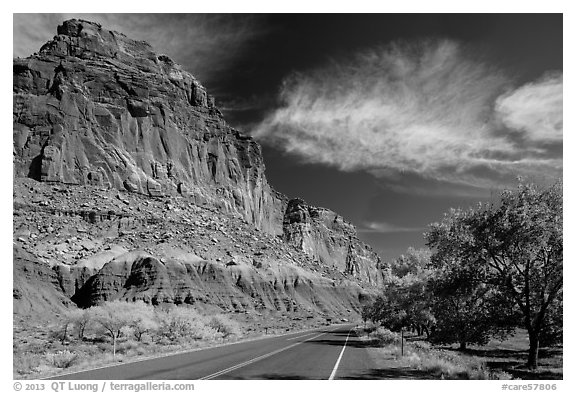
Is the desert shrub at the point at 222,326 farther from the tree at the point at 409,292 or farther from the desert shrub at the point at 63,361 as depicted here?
the desert shrub at the point at 63,361

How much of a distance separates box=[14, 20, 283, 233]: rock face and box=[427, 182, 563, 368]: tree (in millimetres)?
123543

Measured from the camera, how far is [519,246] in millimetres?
21984

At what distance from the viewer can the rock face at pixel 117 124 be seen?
132m

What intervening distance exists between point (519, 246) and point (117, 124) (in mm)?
141593

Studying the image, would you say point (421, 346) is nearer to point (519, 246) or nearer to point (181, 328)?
point (519, 246)

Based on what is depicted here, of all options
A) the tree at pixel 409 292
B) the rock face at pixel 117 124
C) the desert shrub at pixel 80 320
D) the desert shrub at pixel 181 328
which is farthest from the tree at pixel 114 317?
the rock face at pixel 117 124

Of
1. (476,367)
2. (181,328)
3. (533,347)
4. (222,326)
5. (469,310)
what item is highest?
(469,310)

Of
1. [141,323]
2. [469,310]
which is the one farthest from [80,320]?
[469,310]

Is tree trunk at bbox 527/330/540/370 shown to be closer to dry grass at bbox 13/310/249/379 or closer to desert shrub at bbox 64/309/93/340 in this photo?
dry grass at bbox 13/310/249/379

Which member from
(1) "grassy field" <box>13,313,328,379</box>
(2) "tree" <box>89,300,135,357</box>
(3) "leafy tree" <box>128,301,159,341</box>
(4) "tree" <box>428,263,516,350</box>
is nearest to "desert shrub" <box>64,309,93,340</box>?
(2) "tree" <box>89,300,135,357</box>

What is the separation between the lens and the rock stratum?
318 feet

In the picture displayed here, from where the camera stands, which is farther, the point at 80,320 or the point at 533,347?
the point at 80,320

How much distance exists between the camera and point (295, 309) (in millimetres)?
122875
